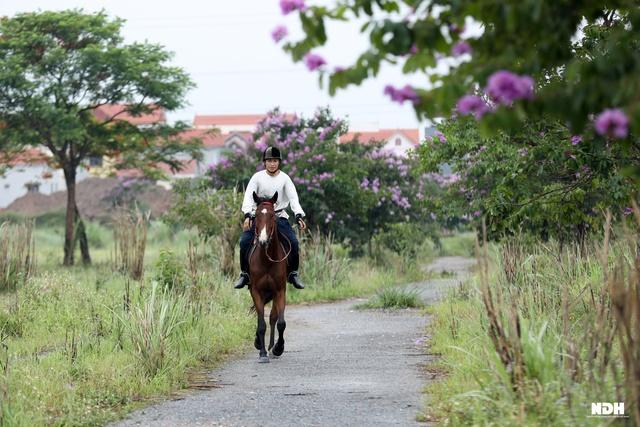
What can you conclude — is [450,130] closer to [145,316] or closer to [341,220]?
[145,316]

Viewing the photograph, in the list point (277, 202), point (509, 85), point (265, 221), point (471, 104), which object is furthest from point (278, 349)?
point (509, 85)

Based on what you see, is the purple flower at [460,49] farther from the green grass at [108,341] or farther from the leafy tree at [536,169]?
the leafy tree at [536,169]

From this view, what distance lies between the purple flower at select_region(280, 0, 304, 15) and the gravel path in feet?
12.8

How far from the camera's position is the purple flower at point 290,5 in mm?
5336

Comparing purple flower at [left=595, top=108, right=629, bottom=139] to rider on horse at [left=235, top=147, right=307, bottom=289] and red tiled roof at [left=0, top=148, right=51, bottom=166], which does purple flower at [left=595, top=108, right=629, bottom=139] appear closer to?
rider on horse at [left=235, top=147, right=307, bottom=289]

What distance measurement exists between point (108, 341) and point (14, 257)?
26.0ft

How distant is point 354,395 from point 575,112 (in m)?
5.44

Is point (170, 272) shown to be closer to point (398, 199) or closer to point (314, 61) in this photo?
point (314, 61)

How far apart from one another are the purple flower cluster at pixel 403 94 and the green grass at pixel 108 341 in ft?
14.5

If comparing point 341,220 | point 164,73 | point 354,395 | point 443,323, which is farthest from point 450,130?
point 164,73

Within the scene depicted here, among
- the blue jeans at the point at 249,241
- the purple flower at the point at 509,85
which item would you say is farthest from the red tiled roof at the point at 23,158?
the purple flower at the point at 509,85

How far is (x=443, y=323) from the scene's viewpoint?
15.2 m

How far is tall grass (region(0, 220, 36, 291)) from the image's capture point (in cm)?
1933

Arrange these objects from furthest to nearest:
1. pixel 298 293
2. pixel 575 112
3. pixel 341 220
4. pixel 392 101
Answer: pixel 341 220, pixel 298 293, pixel 392 101, pixel 575 112
